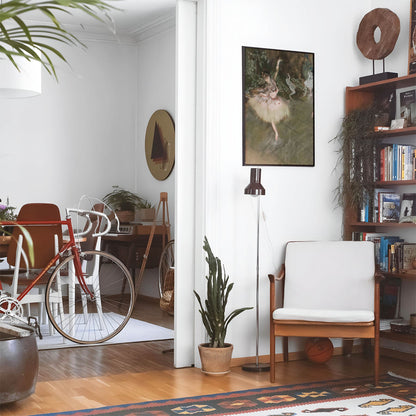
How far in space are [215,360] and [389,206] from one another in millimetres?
1600

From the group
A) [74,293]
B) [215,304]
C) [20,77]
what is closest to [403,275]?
[215,304]

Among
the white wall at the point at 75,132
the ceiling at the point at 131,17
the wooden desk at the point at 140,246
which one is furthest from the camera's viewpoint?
the white wall at the point at 75,132

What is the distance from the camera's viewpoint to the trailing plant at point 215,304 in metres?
4.23

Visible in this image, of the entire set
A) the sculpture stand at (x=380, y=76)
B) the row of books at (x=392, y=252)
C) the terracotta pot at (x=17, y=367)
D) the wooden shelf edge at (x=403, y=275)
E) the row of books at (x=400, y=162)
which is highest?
the sculpture stand at (x=380, y=76)

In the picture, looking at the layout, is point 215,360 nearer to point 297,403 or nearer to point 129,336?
point 297,403

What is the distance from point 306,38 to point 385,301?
6.18 ft

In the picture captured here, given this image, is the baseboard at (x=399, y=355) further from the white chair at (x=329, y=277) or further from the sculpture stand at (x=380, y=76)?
the sculpture stand at (x=380, y=76)

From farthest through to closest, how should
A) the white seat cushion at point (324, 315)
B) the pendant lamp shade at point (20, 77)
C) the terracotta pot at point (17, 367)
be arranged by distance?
the pendant lamp shade at point (20, 77)
the white seat cushion at point (324, 315)
the terracotta pot at point (17, 367)

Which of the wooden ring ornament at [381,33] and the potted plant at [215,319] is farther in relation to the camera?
the wooden ring ornament at [381,33]

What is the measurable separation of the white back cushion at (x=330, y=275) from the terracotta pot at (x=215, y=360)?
1.72 ft

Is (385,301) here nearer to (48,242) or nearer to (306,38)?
(306,38)

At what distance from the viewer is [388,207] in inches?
188

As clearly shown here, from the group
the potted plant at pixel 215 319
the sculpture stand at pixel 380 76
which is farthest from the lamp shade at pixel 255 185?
the sculpture stand at pixel 380 76

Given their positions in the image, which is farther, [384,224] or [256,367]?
[384,224]
